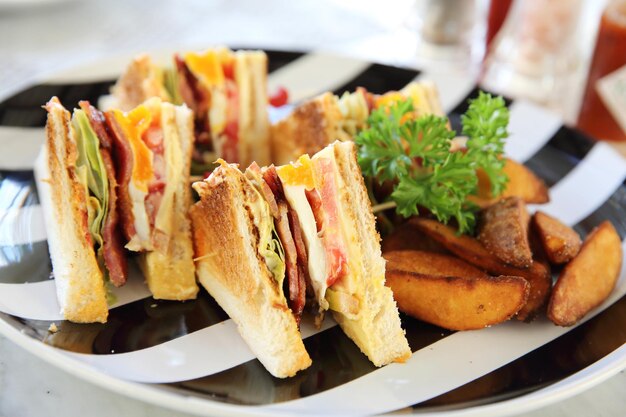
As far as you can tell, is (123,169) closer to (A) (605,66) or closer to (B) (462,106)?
(B) (462,106)

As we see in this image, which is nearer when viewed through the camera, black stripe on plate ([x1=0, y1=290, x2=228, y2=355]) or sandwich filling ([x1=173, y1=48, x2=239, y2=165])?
black stripe on plate ([x1=0, y1=290, x2=228, y2=355])

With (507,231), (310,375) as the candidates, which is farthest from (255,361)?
(507,231)

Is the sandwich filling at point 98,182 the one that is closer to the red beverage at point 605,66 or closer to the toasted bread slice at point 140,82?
the toasted bread slice at point 140,82

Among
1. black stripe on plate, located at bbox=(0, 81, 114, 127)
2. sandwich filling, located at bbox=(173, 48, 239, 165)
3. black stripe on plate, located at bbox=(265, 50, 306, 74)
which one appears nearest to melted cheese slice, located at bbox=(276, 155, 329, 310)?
sandwich filling, located at bbox=(173, 48, 239, 165)

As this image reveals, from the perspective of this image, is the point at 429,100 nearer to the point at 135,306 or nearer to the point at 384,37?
the point at 135,306

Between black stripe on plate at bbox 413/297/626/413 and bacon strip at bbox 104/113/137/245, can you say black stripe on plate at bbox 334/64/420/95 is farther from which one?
black stripe on plate at bbox 413/297/626/413

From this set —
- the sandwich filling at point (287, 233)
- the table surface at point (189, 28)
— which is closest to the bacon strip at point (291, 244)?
the sandwich filling at point (287, 233)
